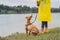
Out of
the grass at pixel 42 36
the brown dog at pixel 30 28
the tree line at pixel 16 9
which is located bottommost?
the grass at pixel 42 36

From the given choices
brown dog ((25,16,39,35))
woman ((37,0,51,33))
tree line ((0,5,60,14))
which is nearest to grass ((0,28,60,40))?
brown dog ((25,16,39,35))

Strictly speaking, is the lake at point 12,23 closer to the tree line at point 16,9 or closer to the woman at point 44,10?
the tree line at point 16,9

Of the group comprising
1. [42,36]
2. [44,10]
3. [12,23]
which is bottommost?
[42,36]

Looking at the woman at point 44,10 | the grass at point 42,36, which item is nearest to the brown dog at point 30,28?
the grass at point 42,36

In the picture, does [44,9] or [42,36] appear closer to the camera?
[42,36]

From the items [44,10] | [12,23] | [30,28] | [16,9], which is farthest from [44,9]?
[12,23]

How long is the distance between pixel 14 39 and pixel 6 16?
61cm

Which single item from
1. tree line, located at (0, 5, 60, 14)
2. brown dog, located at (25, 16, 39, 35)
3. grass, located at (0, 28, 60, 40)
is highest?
tree line, located at (0, 5, 60, 14)

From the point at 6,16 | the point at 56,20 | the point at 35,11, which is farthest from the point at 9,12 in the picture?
the point at 56,20

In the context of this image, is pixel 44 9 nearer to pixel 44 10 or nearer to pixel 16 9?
pixel 44 10

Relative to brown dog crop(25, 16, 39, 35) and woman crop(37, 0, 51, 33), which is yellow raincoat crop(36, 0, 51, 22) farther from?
brown dog crop(25, 16, 39, 35)

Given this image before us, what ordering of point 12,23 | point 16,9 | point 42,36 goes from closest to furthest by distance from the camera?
point 42,36 → point 16,9 → point 12,23

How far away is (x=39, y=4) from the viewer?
3.98 m

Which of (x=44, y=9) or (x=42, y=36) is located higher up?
(x=44, y=9)
